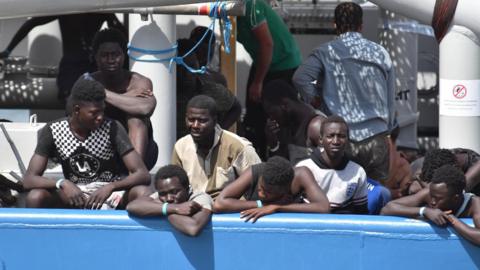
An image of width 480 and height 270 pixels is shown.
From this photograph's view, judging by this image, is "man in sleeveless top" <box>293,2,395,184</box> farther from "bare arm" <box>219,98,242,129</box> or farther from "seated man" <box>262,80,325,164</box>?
"bare arm" <box>219,98,242,129</box>

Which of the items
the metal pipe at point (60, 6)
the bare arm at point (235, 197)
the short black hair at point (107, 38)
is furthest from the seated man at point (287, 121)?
the metal pipe at point (60, 6)

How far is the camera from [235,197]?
6.00m

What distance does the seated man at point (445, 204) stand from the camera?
561cm

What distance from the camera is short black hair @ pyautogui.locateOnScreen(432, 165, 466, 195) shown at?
5.67 metres

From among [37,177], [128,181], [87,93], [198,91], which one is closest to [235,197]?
[128,181]

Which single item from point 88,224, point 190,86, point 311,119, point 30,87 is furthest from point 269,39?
point 88,224

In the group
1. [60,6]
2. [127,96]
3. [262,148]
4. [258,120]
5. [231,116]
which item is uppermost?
[60,6]

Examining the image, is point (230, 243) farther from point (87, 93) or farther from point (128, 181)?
point (87, 93)

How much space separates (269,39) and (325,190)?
2.23 metres

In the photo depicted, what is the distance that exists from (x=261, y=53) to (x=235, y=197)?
2.46m

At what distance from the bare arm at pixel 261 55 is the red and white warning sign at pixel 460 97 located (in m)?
1.59

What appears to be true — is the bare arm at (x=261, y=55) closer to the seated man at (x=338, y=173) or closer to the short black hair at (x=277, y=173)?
the seated man at (x=338, y=173)

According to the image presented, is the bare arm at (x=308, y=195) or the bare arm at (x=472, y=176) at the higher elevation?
the bare arm at (x=308, y=195)

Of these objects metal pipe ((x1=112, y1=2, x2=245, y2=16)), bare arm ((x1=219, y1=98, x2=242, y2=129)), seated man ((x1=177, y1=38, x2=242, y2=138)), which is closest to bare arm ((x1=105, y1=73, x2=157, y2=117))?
metal pipe ((x1=112, y1=2, x2=245, y2=16))
